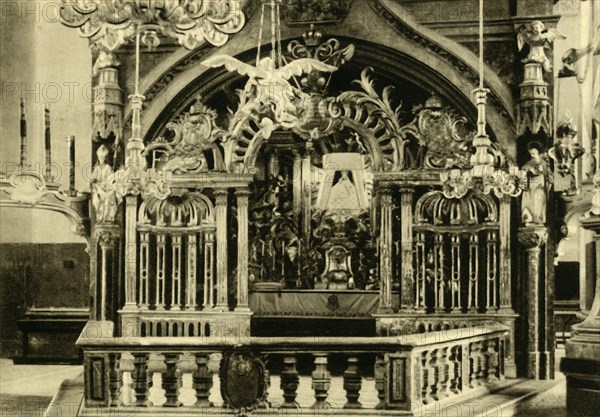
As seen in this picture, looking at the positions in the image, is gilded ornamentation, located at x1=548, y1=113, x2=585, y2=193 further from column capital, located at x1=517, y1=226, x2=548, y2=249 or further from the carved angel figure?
the carved angel figure

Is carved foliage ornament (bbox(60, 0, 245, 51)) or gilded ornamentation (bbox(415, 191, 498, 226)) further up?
carved foliage ornament (bbox(60, 0, 245, 51))

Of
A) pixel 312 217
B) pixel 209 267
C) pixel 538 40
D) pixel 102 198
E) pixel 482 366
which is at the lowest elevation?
pixel 482 366

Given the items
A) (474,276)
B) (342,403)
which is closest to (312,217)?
(474,276)

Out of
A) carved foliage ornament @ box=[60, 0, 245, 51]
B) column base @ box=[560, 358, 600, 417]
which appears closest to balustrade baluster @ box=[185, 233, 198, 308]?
column base @ box=[560, 358, 600, 417]

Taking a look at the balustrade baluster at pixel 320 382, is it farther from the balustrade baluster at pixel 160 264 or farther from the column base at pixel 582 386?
the balustrade baluster at pixel 160 264

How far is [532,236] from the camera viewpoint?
35.9 feet

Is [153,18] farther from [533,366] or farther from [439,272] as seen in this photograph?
[533,366]

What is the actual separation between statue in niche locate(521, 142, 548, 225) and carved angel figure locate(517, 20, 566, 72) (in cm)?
86

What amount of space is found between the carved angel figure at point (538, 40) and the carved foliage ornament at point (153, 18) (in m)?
5.63

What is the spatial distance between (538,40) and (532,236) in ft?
6.56

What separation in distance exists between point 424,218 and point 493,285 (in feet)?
3.34

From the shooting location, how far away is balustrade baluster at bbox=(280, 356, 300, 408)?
776cm

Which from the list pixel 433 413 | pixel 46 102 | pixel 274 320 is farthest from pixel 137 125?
pixel 46 102

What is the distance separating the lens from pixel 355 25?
11500mm
